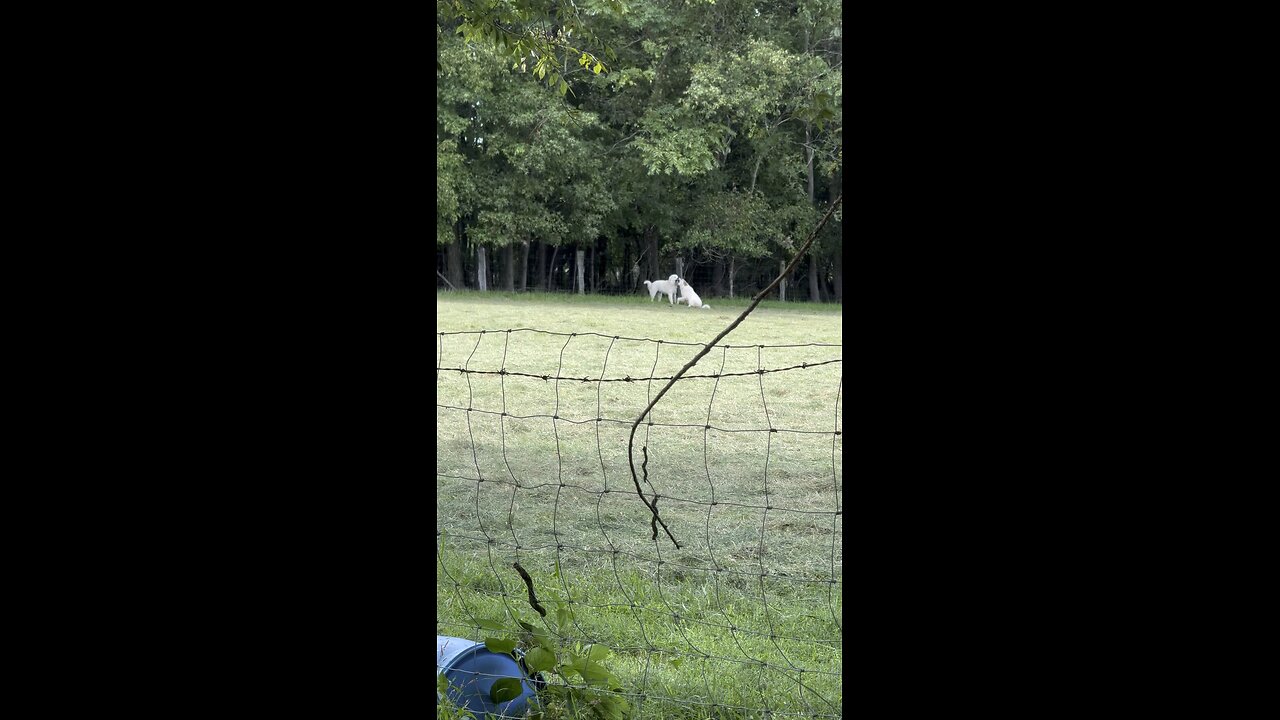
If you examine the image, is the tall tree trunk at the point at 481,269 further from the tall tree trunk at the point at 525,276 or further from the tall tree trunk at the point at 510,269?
the tall tree trunk at the point at 525,276

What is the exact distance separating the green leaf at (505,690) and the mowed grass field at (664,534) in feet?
1.00

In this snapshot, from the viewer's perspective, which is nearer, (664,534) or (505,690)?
(505,690)

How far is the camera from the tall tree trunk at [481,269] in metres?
20.3

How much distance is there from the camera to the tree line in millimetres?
18172

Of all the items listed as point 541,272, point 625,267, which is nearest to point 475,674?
point 541,272

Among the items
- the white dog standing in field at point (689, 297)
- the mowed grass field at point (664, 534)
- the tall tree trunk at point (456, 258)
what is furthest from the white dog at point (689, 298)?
the mowed grass field at point (664, 534)

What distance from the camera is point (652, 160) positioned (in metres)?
18.5

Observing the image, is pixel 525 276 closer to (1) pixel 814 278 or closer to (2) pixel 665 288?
(2) pixel 665 288

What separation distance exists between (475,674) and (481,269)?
18.8 m

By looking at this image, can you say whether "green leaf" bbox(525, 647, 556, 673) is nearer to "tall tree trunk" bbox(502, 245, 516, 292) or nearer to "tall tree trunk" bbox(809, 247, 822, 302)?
"tall tree trunk" bbox(809, 247, 822, 302)
